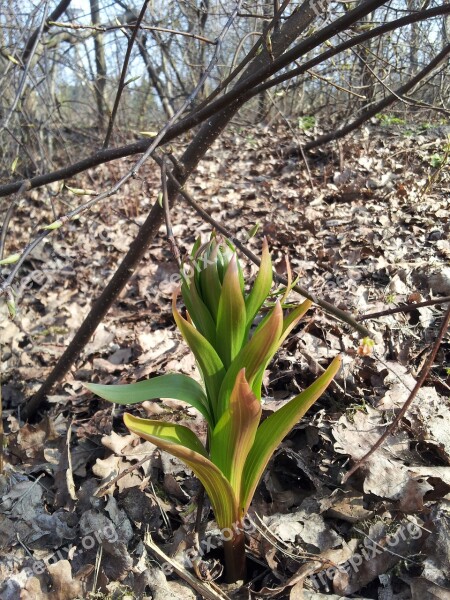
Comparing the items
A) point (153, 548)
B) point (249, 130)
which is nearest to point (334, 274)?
point (153, 548)

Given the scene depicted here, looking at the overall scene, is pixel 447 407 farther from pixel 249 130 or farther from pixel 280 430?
pixel 249 130

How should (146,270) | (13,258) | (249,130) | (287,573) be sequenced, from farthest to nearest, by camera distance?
(249,130)
(146,270)
(287,573)
(13,258)

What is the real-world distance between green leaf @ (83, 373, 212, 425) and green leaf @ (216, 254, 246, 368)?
14 cm

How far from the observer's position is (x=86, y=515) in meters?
1.75

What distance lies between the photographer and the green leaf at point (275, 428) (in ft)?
3.99

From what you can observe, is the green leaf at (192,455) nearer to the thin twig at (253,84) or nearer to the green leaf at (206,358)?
the green leaf at (206,358)

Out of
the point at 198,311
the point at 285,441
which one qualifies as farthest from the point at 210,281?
the point at 285,441

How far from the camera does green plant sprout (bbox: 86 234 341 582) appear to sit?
3.84 feet

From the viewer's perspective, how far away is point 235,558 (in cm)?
149

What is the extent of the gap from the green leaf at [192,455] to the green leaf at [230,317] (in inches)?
9.5

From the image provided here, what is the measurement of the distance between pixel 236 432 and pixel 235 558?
1.87ft


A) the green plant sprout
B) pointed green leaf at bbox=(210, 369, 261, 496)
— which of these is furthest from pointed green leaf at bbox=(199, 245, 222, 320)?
pointed green leaf at bbox=(210, 369, 261, 496)

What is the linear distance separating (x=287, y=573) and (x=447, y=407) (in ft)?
2.99

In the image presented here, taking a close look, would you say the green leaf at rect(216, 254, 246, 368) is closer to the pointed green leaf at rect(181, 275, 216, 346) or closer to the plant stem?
the pointed green leaf at rect(181, 275, 216, 346)
